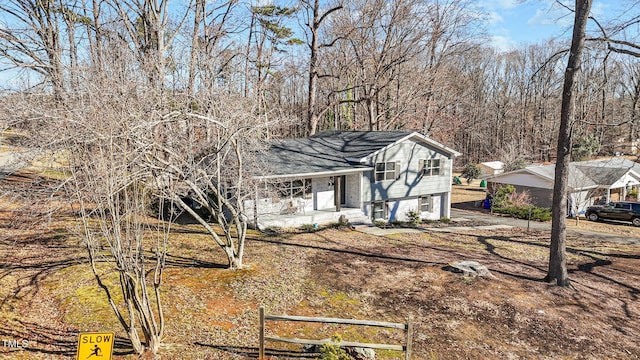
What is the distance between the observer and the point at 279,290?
11.0m

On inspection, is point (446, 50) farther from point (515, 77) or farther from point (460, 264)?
point (515, 77)

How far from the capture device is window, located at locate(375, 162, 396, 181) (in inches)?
880

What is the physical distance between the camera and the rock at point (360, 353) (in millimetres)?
7352

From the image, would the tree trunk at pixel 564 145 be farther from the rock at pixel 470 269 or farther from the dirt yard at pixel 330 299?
the rock at pixel 470 269

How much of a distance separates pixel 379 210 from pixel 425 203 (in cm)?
378

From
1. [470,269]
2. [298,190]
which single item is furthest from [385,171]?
[470,269]

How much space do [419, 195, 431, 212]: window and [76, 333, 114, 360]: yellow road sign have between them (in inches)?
835

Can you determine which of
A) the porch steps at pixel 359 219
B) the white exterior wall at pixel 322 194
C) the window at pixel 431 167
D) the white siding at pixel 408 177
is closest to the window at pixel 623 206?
the white siding at pixel 408 177

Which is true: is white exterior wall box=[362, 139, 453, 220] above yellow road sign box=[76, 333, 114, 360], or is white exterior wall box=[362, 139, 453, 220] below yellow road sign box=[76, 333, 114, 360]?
above

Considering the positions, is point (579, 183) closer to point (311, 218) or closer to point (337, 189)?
point (337, 189)

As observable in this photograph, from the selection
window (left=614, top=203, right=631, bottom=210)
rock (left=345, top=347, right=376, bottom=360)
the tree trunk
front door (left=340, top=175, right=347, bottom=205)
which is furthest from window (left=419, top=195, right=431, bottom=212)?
rock (left=345, top=347, right=376, bottom=360)

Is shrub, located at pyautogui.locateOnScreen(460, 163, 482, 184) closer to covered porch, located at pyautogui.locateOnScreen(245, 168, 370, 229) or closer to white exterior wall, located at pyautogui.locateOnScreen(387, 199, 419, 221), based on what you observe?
white exterior wall, located at pyautogui.locateOnScreen(387, 199, 419, 221)

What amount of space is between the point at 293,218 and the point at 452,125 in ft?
105

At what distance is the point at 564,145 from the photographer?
11.7m
